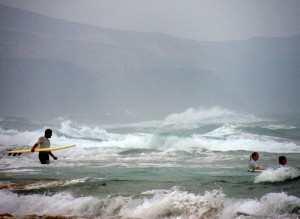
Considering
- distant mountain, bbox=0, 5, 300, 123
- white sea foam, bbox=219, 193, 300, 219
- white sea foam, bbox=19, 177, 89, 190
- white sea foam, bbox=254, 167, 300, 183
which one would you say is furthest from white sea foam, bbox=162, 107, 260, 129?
white sea foam, bbox=219, 193, 300, 219

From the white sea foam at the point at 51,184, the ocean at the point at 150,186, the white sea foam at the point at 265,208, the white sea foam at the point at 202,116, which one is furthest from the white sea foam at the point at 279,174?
the white sea foam at the point at 202,116

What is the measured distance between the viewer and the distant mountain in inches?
2343

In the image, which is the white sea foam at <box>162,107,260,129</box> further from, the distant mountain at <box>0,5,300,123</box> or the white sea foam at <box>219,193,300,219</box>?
the white sea foam at <box>219,193,300,219</box>

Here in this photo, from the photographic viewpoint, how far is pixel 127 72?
67312 mm

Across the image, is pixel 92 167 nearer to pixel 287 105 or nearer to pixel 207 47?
pixel 287 105

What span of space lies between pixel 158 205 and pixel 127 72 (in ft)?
194

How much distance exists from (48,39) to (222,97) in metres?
24.0

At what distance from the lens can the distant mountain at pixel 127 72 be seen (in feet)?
195

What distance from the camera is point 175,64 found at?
6956 centimetres

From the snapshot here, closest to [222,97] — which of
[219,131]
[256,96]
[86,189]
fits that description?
[256,96]

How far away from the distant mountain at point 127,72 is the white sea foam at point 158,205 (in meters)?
46.9

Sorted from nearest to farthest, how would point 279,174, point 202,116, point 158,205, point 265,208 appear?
point 265,208 < point 158,205 < point 279,174 < point 202,116

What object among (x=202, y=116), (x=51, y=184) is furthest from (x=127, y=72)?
(x=51, y=184)

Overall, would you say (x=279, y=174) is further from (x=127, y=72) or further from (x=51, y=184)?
(x=127, y=72)
